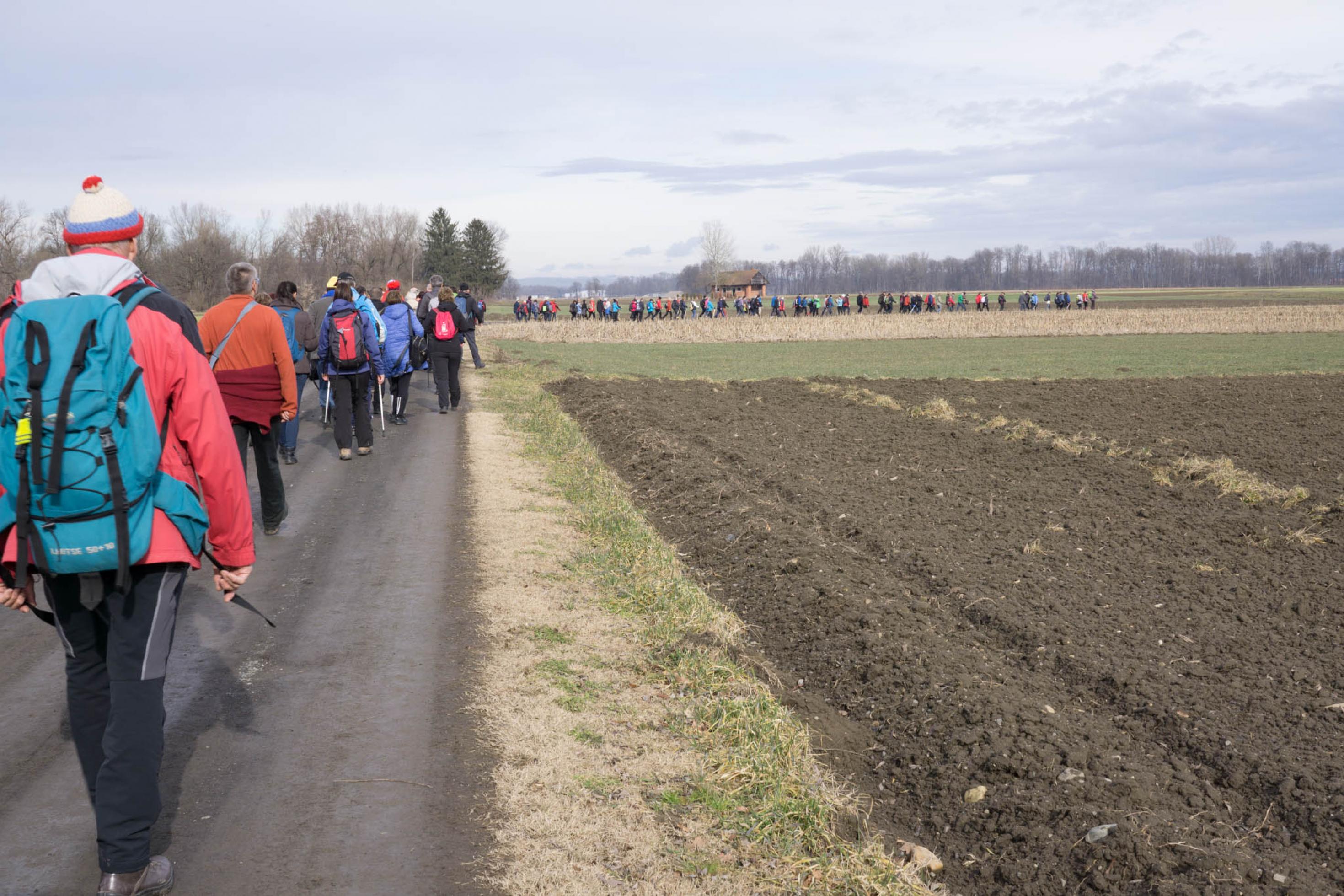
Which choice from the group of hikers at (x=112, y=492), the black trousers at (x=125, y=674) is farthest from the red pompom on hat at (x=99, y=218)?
the black trousers at (x=125, y=674)

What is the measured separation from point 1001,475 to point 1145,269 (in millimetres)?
194276

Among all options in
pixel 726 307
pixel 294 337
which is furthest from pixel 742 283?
pixel 294 337

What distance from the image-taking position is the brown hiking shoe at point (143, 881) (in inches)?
123

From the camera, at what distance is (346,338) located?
430 inches

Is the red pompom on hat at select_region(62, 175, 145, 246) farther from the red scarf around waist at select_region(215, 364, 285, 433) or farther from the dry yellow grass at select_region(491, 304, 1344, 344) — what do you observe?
the dry yellow grass at select_region(491, 304, 1344, 344)

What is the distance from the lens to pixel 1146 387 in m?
20.6

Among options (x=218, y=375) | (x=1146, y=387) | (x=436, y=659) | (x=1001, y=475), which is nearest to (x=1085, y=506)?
(x=1001, y=475)

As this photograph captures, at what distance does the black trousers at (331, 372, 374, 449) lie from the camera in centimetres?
1134

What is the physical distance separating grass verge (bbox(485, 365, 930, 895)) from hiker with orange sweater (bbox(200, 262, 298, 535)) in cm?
250

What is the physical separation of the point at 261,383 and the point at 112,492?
5403 millimetres

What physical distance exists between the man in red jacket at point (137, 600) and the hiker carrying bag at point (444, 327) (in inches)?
474

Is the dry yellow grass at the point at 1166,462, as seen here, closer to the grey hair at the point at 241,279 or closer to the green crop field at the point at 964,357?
the grey hair at the point at 241,279

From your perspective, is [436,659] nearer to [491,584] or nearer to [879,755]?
[491,584]

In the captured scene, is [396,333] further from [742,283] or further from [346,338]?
[742,283]
